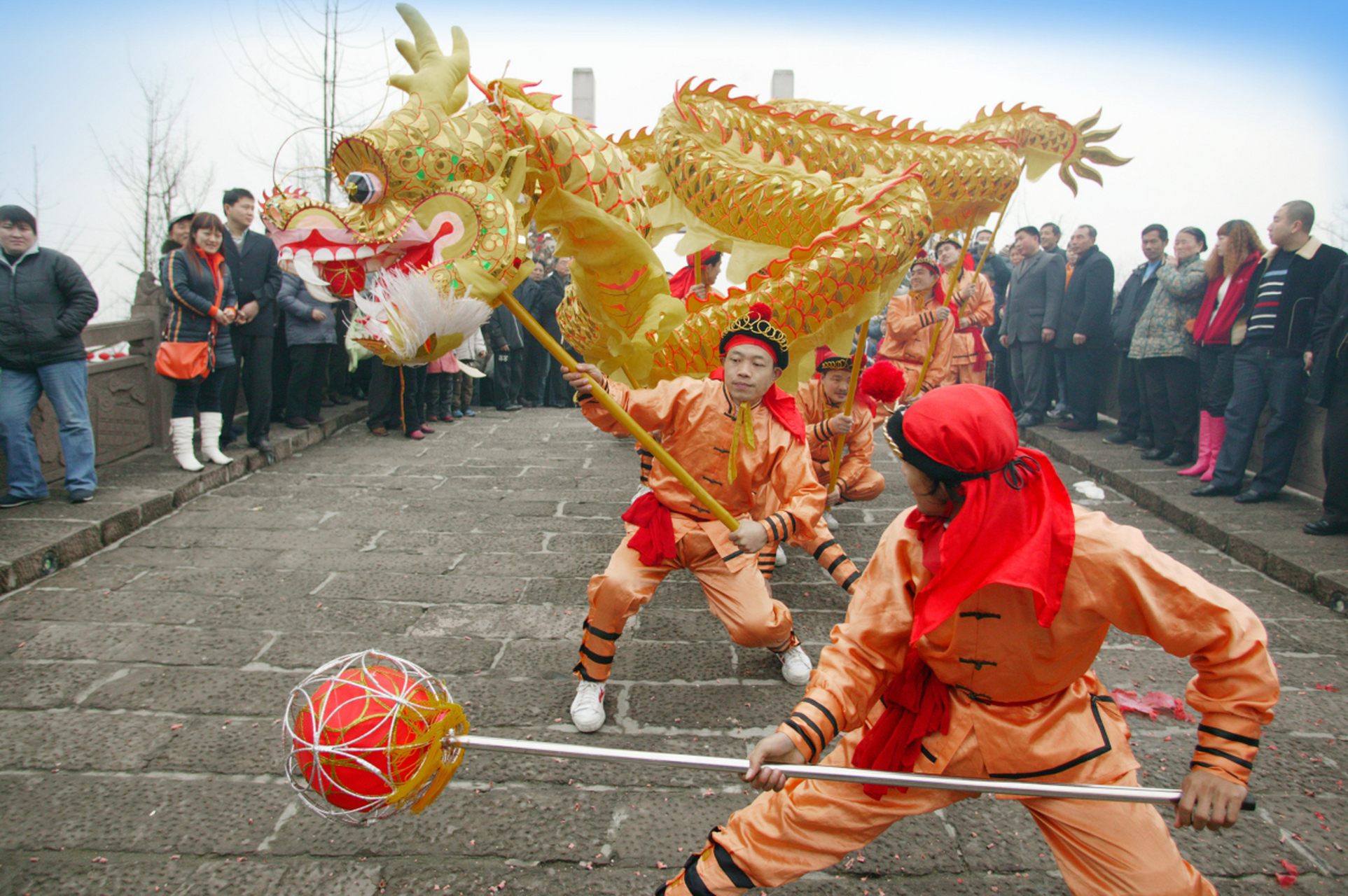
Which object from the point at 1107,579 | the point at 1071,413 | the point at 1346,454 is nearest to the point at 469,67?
the point at 1107,579

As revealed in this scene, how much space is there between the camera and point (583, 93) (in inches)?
417

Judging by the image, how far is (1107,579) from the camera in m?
1.61

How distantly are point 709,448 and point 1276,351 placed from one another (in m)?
4.26

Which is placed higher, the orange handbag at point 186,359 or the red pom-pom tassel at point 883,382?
the red pom-pom tassel at point 883,382

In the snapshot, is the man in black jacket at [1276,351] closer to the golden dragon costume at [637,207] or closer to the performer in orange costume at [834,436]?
the golden dragon costume at [637,207]

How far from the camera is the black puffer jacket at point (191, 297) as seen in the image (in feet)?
17.6

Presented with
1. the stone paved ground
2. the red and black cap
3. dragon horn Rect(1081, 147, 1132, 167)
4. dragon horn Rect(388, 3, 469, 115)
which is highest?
dragon horn Rect(1081, 147, 1132, 167)

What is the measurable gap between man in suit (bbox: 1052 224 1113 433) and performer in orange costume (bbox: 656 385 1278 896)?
680 cm

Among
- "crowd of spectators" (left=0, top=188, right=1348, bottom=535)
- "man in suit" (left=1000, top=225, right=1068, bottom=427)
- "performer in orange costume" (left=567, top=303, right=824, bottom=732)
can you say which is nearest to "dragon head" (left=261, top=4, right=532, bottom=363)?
"crowd of spectators" (left=0, top=188, right=1348, bottom=535)

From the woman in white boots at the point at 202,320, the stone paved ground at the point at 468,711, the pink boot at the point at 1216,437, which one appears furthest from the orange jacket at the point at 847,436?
the woman in white boots at the point at 202,320

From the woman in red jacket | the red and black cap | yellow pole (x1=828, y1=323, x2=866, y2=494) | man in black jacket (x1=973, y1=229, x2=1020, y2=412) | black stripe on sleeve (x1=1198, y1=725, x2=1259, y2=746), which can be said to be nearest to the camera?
black stripe on sleeve (x1=1198, y1=725, x2=1259, y2=746)

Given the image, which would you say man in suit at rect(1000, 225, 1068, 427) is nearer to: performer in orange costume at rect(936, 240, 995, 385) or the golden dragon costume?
performer in orange costume at rect(936, 240, 995, 385)

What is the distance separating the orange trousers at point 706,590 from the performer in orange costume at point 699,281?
977mm

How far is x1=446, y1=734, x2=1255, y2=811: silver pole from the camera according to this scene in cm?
157
